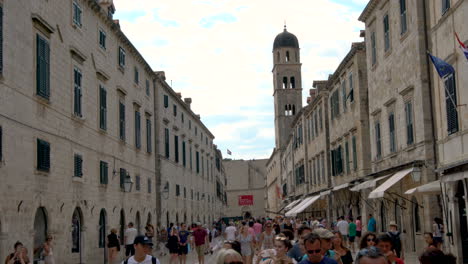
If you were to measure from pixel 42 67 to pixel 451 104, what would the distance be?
38.8 ft

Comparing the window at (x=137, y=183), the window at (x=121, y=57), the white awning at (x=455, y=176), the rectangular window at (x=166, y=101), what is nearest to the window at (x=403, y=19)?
the white awning at (x=455, y=176)

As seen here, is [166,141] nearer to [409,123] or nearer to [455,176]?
[409,123]

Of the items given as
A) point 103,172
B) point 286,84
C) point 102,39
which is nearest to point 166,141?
point 102,39

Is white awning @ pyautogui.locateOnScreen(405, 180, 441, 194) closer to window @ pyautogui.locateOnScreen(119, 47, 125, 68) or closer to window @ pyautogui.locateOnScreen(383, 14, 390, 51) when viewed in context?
window @ pyautogui.locateOnScreen(383, 14, 390, 51)

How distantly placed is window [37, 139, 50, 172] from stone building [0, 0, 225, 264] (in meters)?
0.03

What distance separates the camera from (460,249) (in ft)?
62.5

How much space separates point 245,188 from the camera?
115m

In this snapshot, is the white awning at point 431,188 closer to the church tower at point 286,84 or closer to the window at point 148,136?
the window at point 148,136

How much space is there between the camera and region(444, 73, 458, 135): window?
61.4 feet

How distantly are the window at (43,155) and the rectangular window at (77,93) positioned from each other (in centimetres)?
309

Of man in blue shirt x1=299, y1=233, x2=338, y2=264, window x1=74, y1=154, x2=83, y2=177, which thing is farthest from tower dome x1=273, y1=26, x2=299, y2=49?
man in blue shirt x1=299, y1=233, x2=338, y2=264

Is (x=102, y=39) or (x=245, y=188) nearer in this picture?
(x=102, y=39)

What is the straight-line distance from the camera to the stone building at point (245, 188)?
11256 centimetres

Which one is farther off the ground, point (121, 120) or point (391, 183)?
point (121, 120)
